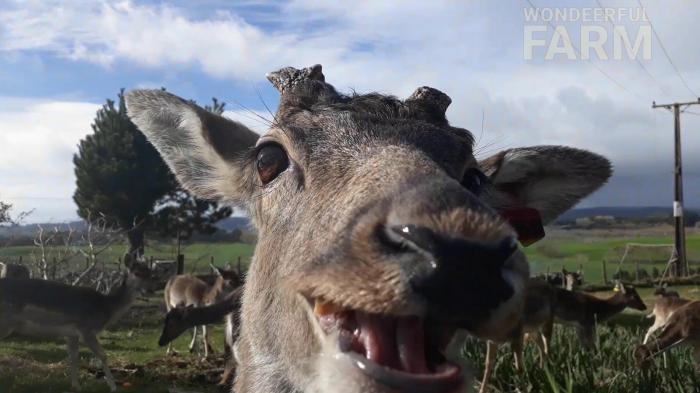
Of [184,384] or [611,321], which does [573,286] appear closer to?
[611,321]

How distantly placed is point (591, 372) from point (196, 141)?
6.19m


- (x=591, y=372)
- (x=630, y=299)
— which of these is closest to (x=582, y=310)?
(x=630, y=299)

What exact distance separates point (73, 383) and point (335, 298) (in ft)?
40.1

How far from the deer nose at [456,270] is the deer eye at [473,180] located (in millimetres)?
1314

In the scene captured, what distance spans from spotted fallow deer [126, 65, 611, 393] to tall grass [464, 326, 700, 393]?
417 cm

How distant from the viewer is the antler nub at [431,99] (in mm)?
4320

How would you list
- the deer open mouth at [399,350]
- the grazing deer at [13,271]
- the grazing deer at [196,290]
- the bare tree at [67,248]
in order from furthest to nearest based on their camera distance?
1. the bare tree at [67,248]
2. the grazing deer at [196,290]
3. the grazing deer at [13,271]
4. the deer open mouth at [399,350]

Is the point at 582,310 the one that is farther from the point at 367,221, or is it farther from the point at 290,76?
the point at 367,221

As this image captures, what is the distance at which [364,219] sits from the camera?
2850 millimetres

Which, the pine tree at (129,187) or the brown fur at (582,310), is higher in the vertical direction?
the pine tree at (129,187)

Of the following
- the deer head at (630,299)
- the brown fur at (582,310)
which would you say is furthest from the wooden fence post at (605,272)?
the brown fur at (582,310)

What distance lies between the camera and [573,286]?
82.7 feet

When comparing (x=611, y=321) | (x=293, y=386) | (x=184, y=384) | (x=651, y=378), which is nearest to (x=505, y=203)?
(x=293, y=386)

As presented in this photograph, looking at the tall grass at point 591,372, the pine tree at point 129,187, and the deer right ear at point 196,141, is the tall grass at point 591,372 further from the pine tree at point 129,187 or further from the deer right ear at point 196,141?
the pine tree at point 129,187
